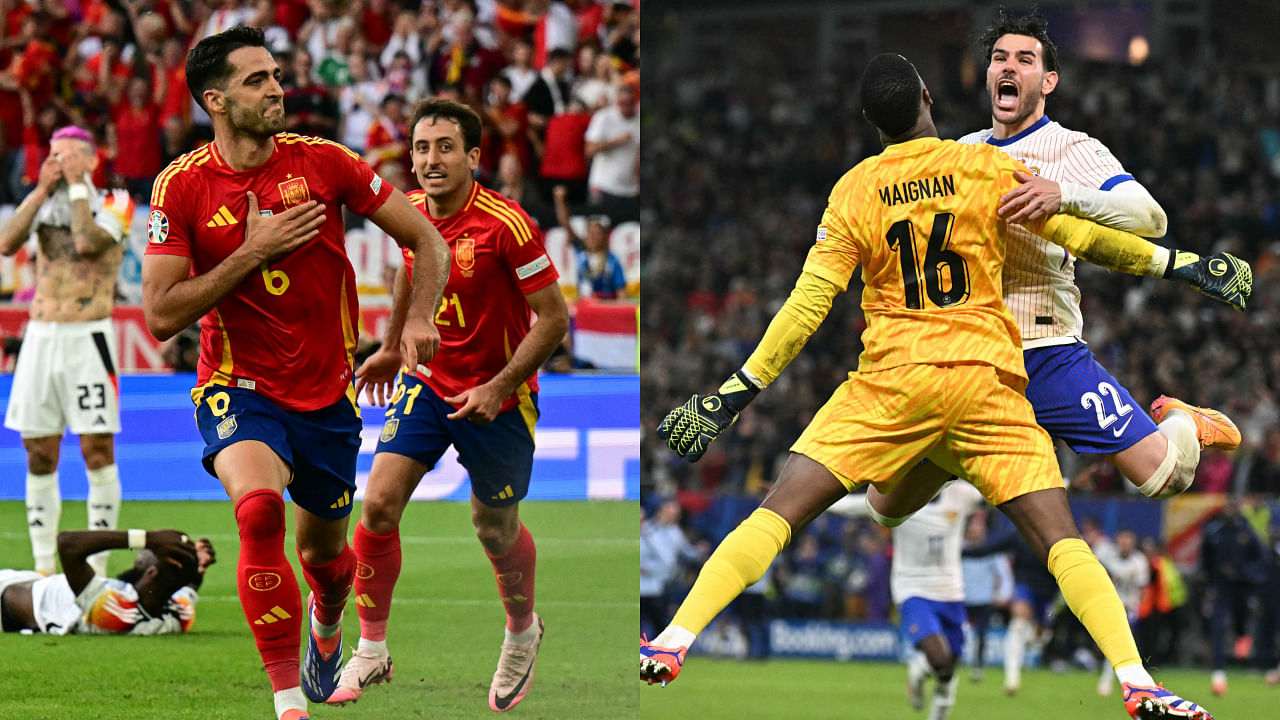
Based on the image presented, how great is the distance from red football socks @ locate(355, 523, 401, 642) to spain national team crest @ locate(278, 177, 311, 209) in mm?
1750

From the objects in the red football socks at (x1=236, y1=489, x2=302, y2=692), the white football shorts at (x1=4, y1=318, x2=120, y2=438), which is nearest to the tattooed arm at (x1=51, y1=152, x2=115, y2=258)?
the white football shorts at (x1=4, y1=318, x2=120, y2=438)

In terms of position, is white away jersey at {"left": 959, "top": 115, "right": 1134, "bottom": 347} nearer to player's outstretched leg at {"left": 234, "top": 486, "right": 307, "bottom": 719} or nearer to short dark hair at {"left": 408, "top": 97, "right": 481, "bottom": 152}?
short dark hair at {"left": 408, "top": 97, "right": 481, "bottom": 152}

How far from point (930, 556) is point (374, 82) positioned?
9.65 metres

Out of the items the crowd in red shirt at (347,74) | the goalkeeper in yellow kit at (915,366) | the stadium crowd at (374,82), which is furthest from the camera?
the crowd in red shirt at (347,74)

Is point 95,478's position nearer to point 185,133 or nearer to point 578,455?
point 578,455

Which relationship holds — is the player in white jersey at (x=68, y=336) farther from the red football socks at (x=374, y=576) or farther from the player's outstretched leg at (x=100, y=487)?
the red football socks at (x=374, y=576)

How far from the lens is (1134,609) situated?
15414 millimetres

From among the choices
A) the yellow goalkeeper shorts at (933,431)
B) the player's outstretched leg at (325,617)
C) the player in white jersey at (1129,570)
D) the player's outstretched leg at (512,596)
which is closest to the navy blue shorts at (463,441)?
the player's outstretched leg at (512,596)

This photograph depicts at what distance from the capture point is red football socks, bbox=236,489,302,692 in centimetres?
492

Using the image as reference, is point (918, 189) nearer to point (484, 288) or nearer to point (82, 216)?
point (484, 288)

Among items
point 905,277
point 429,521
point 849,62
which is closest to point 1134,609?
point 429,521

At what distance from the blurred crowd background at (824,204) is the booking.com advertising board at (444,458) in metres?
4.25

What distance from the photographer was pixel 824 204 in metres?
24.0

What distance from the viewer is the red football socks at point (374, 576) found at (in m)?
6.49
